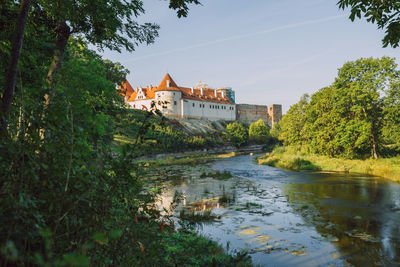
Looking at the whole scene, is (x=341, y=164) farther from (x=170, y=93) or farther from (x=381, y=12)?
(x=170, y=93)

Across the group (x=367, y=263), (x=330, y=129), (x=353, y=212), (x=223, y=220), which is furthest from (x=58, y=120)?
(x=330, y=129)

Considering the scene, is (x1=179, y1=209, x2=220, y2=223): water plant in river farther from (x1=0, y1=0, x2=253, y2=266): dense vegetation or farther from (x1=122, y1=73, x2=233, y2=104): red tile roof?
(x1=122, y1=73, x2=233, y2=104): red tile roof

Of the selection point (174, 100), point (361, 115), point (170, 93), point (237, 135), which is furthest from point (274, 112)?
point (361, 115)

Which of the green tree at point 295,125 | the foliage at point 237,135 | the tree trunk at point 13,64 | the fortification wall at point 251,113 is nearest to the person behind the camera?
the tree trunk at point 13,64

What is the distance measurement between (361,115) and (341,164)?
5570 millimetres

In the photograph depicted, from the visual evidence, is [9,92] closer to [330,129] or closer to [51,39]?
[51,39]

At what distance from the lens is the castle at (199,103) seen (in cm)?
7561

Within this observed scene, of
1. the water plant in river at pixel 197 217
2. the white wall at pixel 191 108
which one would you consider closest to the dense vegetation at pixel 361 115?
the water plant in river at pixel 197 217

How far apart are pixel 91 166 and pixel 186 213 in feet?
33.0

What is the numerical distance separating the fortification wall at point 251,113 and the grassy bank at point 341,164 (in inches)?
2672

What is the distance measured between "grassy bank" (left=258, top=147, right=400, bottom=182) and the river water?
2859 millimetres

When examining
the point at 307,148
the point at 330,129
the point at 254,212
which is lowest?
the point at 254,212

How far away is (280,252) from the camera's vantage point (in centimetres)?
799

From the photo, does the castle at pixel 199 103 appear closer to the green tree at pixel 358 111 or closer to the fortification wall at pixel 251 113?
the fortification wall at pixel 251 113
